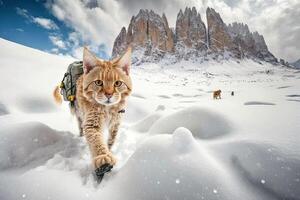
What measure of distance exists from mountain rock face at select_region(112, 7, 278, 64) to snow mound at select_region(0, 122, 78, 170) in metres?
66.3

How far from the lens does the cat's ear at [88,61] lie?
6.31ft

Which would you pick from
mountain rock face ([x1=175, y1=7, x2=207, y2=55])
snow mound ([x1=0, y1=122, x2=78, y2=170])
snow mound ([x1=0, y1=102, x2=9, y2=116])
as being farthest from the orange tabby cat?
mountain rock face ([x1=175, y1=7, x2=207, y2=55])

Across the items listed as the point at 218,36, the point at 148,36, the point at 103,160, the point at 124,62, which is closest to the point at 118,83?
the point at 124,62

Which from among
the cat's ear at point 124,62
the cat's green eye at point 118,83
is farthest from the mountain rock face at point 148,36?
the cat's green eye at point 118,83

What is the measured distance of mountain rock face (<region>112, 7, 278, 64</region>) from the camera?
70750 mm

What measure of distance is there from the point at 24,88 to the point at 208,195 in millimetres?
3692

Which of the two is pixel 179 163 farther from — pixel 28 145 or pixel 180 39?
pixel 180 39

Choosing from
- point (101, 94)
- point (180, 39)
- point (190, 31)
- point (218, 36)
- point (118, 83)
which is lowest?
point (101, 94)

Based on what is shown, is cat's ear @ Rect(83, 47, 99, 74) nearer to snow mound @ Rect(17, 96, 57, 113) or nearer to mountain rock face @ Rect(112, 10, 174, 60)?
snow mound @ Rect(17, 96, 57, 113)

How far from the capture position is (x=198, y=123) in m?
2.14

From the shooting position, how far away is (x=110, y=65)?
2000 mm

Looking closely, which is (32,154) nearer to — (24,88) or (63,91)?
(63,91)

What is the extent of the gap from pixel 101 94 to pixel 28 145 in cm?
87

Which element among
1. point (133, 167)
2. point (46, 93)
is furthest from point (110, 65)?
point (46, 93)
